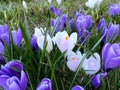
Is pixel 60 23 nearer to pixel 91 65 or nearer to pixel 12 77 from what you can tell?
pixel 91 65

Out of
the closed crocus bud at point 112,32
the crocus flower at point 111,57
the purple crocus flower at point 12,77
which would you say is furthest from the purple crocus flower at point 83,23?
the purple crocus flower at point 12,77

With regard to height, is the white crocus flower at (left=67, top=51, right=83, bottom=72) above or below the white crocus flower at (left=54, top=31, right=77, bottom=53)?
below

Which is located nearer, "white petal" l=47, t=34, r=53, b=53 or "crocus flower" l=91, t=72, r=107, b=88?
"crocus flower" l=91, t=72, r=107, b=88

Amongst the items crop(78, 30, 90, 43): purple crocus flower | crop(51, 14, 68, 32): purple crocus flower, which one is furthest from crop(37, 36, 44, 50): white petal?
crop(51, 14, 68, 32): purple crocus flower

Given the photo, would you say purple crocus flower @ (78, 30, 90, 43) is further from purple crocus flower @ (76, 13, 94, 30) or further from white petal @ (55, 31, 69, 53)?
white petal @ (55, 31, 69, 53)

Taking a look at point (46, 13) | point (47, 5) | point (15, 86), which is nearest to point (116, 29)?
point (15, 86)

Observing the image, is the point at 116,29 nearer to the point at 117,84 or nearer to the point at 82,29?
the point at 82,29

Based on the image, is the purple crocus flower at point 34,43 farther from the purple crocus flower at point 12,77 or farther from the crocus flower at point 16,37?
the purple crocus flower at point 12,77
